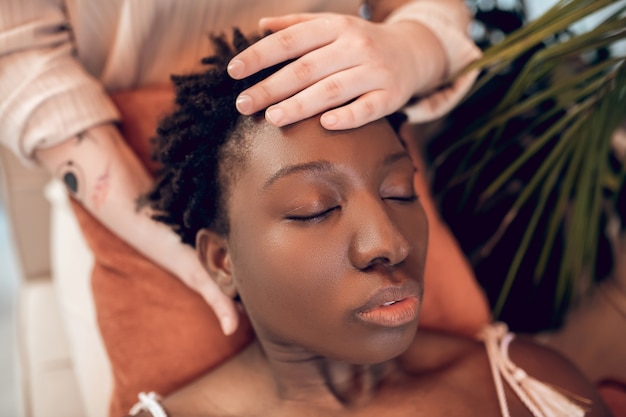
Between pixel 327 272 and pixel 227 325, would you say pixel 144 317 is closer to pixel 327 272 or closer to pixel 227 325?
pixel 227 325

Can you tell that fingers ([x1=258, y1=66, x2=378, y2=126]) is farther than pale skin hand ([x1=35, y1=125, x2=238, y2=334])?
No

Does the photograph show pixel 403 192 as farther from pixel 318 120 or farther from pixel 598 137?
pixel 598 137

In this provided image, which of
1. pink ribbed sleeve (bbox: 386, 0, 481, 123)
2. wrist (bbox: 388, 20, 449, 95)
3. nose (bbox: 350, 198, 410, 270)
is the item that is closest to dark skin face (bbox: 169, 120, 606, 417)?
nose (bbox: 350, 198, 410, 270)

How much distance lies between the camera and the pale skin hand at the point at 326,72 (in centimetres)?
71

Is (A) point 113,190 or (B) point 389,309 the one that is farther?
(A) point 113,190

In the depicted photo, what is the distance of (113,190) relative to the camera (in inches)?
36.8

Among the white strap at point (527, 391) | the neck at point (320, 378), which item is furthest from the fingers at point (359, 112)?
the white strap at point (527, 391)

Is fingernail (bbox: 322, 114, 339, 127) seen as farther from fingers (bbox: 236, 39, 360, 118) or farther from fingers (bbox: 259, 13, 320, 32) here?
fingers (bbox: 259, 13, 320, 32)

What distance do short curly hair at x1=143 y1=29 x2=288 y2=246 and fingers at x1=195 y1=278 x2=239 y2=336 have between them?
96mm

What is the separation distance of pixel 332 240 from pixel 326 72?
22cm

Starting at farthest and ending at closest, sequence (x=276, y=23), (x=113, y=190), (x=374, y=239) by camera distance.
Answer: (x=113, y=190) < (x=276, y=23) < (x=374, y=239)

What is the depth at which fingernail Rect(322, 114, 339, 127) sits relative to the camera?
27.7 inches

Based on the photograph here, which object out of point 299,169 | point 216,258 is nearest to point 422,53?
point 299,169

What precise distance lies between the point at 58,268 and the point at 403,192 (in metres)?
0.76
